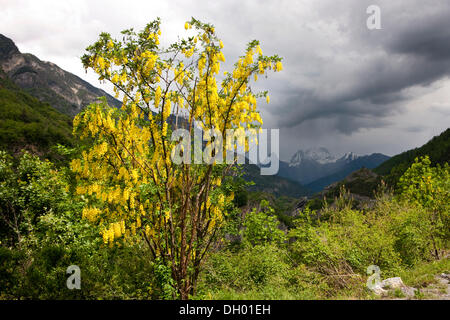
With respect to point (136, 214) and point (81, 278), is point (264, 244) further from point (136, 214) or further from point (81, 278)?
point (81, 278)

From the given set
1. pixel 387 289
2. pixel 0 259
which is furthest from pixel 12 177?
pixel 387 289

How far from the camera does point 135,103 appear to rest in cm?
780

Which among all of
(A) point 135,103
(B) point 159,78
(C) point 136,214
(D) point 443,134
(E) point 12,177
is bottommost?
(C) point 136,214

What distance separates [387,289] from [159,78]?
1027 cm

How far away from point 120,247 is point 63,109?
213 metres

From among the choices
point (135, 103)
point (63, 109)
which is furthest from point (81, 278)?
point (63, 109)

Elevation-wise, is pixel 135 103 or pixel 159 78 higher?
pixel 159 78

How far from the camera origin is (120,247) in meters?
9.36
